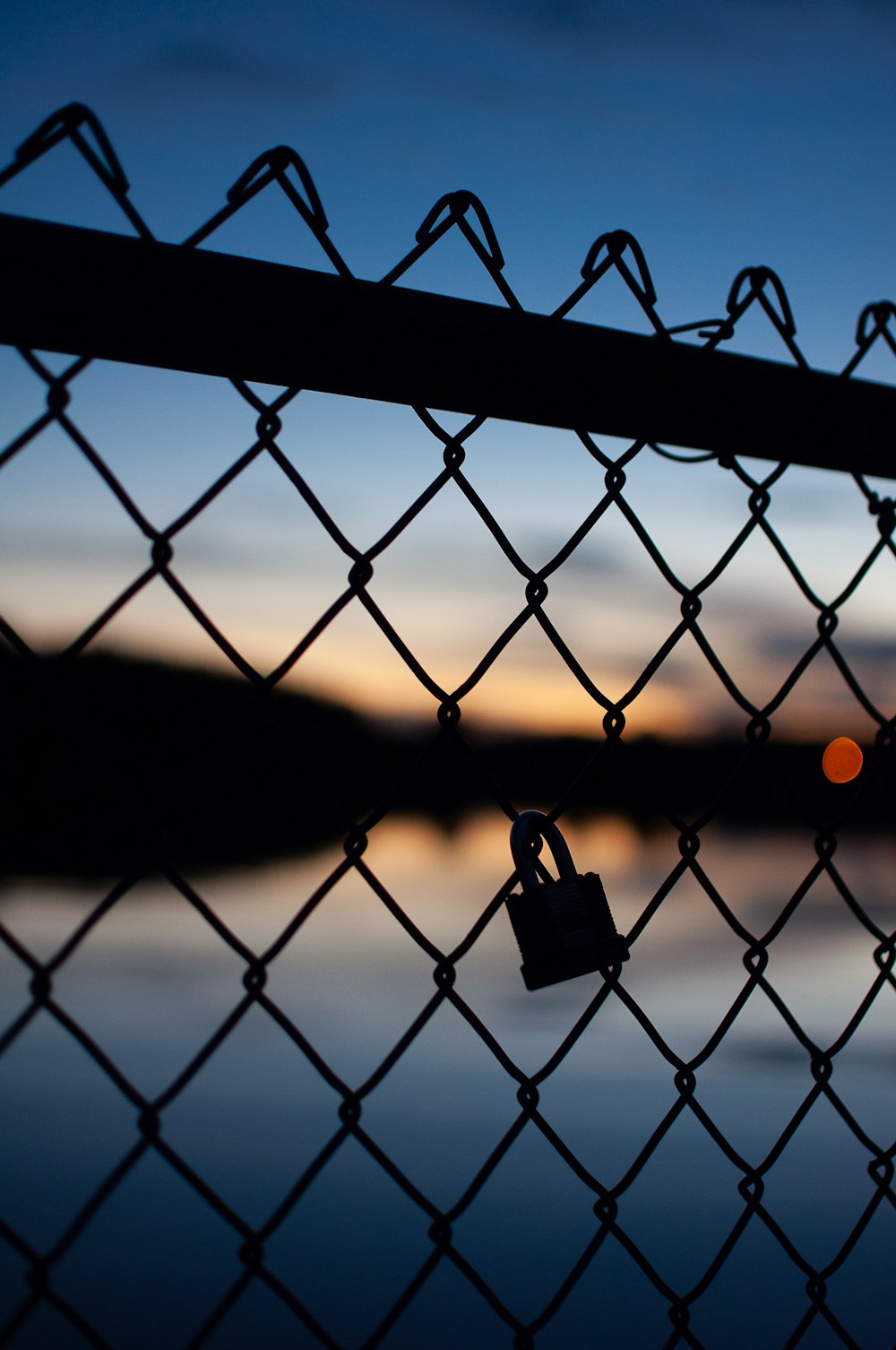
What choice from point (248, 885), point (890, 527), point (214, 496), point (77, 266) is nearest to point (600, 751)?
point (214, 496)

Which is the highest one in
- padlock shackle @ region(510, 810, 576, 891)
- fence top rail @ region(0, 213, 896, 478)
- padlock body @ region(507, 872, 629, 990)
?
fence top rail @ region(0, 213, 896, 478)

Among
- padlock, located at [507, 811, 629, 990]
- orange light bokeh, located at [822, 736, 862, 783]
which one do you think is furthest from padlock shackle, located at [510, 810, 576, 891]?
orange light bokeh, located at [822, 736, 862, 783]

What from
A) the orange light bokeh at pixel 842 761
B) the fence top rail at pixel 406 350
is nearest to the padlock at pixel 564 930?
the fence top rail at pixel 406 350

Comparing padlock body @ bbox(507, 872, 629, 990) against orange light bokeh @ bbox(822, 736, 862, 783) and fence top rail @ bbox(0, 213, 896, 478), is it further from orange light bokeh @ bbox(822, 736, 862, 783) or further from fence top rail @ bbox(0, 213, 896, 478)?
orange light bokeh @ bbox(822, 736, 862, 783)

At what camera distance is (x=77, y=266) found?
104 centimetres

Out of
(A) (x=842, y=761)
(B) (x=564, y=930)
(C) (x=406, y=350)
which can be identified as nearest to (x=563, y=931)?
(B) (x=564, y=930)

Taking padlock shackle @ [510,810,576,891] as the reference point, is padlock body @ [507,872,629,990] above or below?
below

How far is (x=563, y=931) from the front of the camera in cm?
122

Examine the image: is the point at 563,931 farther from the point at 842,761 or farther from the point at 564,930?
the point at 842,761

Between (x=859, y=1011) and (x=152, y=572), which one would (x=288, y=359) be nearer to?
(x=152, y=572)

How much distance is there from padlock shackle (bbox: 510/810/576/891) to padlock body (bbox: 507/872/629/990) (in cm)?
3

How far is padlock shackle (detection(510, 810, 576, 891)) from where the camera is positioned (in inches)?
50.5

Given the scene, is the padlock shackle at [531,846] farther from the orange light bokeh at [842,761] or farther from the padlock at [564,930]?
the orange light bokeh at [842,761]

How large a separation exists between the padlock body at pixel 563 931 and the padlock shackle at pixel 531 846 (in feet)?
0.11
